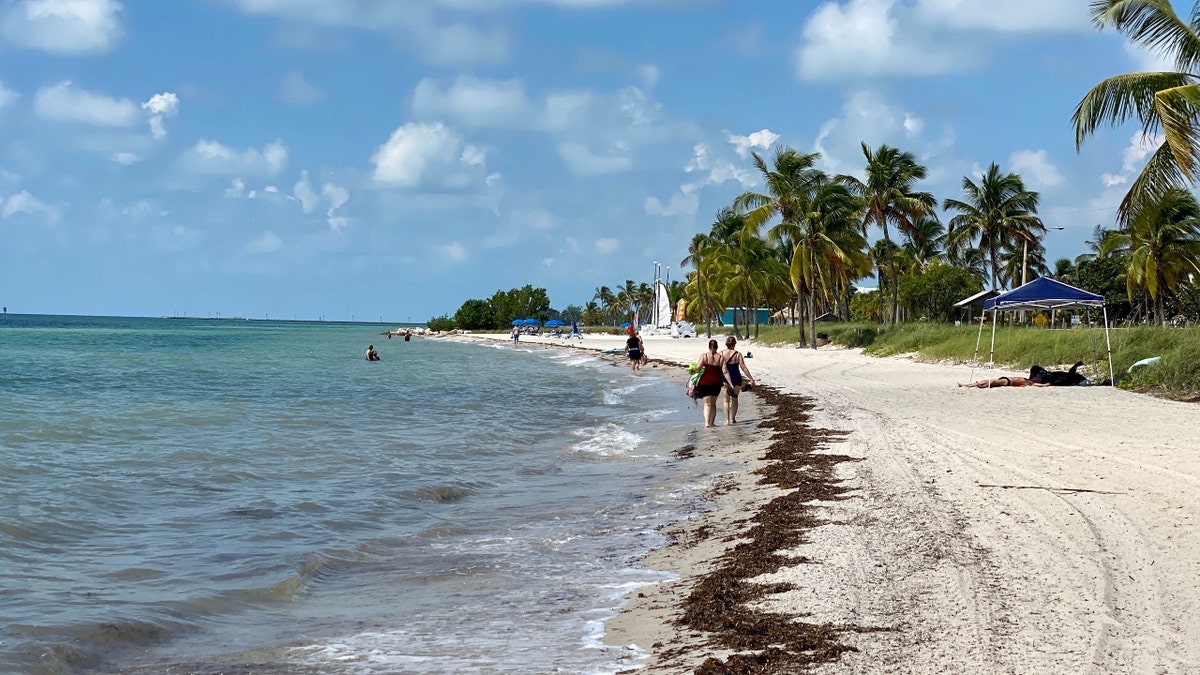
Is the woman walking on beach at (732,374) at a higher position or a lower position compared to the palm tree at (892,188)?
lower

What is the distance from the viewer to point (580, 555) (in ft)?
24.8

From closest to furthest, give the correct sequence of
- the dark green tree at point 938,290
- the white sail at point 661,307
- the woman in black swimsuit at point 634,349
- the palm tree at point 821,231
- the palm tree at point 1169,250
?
the woman in black swimsuit at point 634,349
the palm tree at point 1169,250
the palm tree at point 821,231
the dark green tree at point 938,290
the white sail at point 661,307

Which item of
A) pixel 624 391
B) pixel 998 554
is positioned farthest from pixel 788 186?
pixel 998 554

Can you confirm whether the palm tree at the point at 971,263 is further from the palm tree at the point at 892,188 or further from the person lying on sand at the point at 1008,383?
the person lying on sand at the point at 1008,383

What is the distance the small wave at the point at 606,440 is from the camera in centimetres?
1452

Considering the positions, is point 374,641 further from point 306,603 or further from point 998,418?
point 998,418

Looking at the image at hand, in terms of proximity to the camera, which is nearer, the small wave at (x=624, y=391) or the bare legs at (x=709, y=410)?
the bare legs at (x=709, y=410)

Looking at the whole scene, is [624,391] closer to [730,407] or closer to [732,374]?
[730,407]

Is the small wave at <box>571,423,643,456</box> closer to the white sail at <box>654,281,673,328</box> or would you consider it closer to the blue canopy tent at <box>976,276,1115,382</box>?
the blue canopy tent at <box>976,276,1115,382</box>

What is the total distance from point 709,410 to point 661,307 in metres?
93.0

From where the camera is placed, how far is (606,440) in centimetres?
1602

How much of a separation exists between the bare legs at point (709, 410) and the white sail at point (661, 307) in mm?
86713

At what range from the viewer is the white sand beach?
4.34 meters

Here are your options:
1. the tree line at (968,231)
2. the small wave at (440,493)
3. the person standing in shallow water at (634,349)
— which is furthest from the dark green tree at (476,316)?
the small wave at (440,493)
